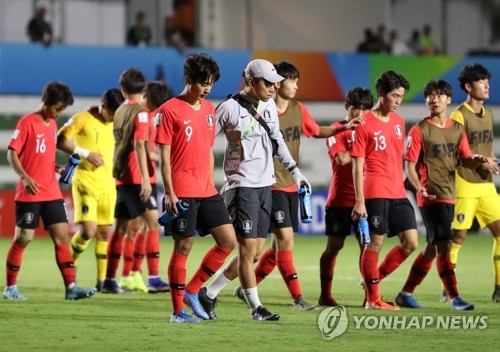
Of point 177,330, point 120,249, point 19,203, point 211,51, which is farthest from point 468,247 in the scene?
point 177,330

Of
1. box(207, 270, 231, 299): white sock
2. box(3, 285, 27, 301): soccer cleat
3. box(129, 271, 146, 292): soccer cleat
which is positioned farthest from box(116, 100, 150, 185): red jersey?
box(207, 270, 231, 299): white sock

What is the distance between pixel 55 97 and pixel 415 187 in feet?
11.9

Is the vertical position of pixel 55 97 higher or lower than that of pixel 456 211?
higher

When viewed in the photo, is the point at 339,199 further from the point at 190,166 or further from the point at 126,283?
the point at 126,283

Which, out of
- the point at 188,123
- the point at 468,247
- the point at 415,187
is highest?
the point at 188,123

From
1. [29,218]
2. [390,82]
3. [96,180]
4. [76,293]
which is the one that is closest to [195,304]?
[76,293]

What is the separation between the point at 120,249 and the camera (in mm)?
12602

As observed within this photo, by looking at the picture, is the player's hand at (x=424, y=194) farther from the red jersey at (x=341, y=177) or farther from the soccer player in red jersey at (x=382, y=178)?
the red jersey at (x=341, y=177)

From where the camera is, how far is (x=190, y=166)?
930 centimetres

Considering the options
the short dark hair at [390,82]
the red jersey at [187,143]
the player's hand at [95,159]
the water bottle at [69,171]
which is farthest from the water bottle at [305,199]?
the player's hand at [95,159]

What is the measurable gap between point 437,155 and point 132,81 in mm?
3540

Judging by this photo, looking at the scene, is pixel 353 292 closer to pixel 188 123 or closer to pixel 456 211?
pixel 456 211

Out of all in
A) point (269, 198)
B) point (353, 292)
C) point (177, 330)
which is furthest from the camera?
point (353, 292)

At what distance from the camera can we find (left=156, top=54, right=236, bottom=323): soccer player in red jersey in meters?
9.19
